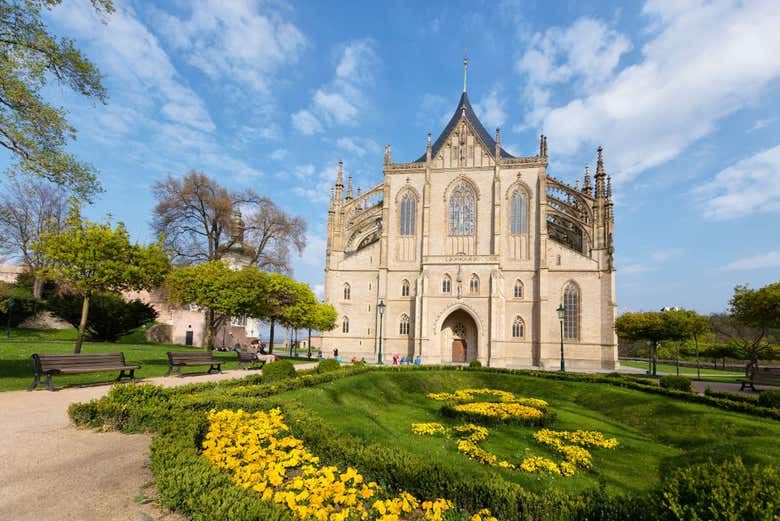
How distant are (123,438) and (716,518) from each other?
8.92 m

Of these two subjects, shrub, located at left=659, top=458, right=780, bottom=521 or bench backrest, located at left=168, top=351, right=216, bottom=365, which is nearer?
shrub, located at left=659, top=458, right=780, bottom=521

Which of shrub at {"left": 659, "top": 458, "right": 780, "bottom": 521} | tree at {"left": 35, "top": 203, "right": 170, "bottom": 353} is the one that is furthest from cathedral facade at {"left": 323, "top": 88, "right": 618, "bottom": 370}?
shrub at {"left": 659, "top": 458, "right": 780, "bottom": 521}

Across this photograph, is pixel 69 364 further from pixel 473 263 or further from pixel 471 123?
pixel 471 123

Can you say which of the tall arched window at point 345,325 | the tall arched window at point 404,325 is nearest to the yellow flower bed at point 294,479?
the tall arched window at point 404,325

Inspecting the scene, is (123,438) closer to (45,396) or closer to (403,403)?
(45,396)

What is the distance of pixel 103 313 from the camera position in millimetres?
29812

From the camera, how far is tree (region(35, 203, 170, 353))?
563 inches

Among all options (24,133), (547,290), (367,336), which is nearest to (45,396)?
(24,133)


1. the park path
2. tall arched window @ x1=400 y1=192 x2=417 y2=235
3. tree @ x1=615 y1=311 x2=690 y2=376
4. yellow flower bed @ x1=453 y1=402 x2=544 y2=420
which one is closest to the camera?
the park path

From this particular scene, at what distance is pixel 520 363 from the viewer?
34844mm

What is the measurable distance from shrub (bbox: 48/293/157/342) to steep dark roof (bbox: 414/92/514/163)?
3112 cm

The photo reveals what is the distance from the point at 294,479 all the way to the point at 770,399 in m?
17.0

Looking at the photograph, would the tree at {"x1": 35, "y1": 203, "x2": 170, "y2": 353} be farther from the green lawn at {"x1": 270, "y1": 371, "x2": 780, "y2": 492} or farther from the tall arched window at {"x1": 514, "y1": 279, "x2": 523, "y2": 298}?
the tall arched window at {"x1": 514, "y1": 279, "x2": 523, "y2": 298}

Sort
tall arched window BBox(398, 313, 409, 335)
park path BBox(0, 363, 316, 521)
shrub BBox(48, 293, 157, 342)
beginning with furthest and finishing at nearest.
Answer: tall arched window BBox(398, 313, 409, 335) → shrub BBox(48, 293, 157, 342) → park path BBox(0, 363, 316, 521)
